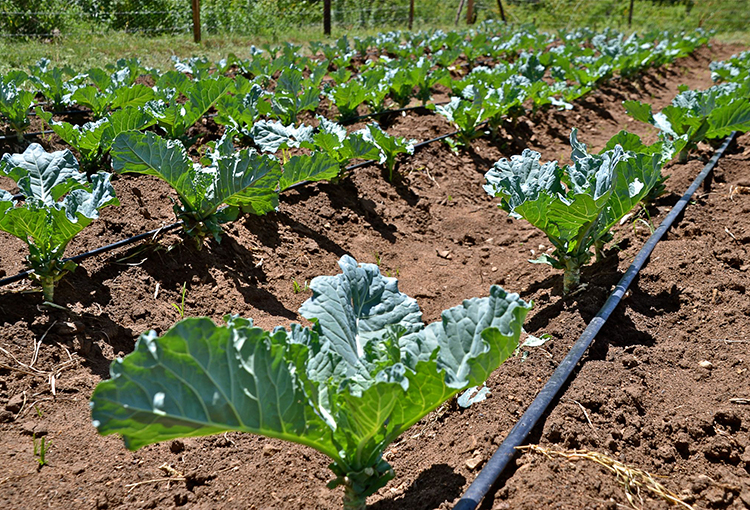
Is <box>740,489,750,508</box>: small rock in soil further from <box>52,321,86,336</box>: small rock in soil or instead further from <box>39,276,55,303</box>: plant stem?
<box>39,276,55,303</box>: plant stem

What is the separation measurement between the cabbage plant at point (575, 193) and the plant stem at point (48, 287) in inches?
81.9

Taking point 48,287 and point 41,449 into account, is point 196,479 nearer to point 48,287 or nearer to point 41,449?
point 41,449

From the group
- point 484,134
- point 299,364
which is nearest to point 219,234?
point 299,364

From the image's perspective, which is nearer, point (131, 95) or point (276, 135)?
point (276, 135)

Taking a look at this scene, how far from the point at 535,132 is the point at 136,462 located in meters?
5.55

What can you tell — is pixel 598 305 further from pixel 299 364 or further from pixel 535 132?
pixel 535 132

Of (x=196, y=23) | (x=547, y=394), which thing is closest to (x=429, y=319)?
(x=547, y=394)

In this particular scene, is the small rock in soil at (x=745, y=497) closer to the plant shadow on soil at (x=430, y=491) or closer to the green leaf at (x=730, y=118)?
the plant shadow on soil at (x=430, y=491)

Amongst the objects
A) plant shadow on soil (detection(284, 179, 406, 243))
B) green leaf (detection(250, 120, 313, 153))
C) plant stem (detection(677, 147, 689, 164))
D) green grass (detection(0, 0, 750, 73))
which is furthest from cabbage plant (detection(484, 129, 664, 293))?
green grass (detection(0, 0, 750, 73))

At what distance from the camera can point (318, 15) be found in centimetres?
1570

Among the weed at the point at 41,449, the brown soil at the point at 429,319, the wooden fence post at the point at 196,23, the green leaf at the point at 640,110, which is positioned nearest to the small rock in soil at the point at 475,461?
the brown soil at the point at 429,319

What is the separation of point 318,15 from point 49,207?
47.4 feet

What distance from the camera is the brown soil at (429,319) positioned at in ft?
6.38

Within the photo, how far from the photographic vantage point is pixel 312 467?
82.7 inches
